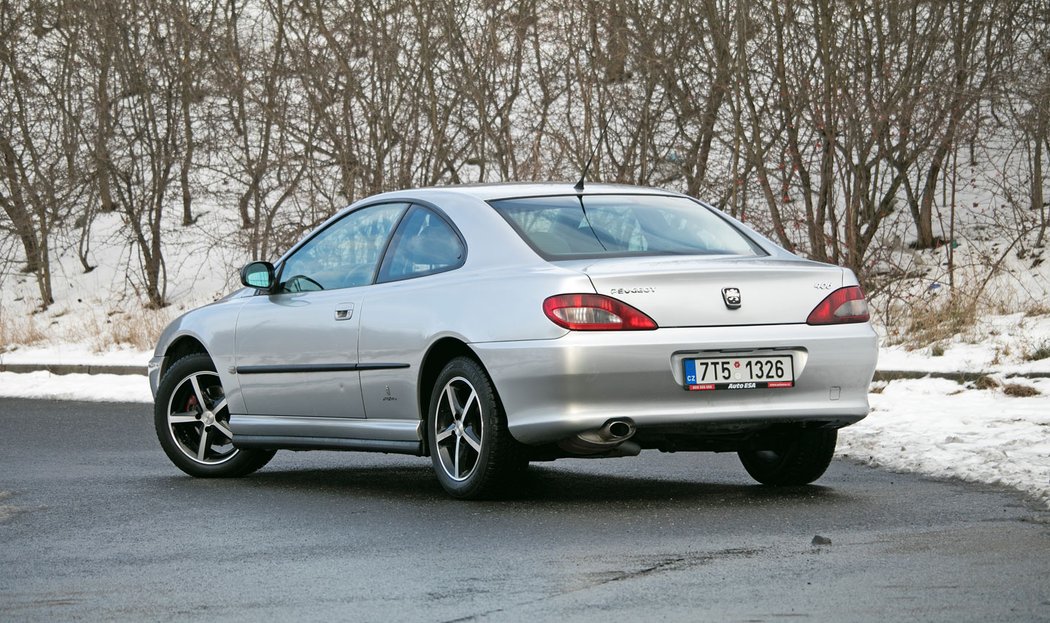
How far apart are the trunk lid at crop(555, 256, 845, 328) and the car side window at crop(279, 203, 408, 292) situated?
1.45 metres

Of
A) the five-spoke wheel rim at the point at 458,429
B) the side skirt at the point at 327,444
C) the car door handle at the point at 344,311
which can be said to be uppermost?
the car door handle at the point at 344,311

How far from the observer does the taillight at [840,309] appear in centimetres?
733

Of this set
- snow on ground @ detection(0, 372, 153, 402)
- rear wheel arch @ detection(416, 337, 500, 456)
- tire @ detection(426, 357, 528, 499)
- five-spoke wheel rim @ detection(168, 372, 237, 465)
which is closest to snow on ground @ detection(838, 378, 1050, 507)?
tire @ detection(426, 357, 528, 499)

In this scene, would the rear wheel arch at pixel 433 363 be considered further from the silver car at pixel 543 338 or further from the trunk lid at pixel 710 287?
the trunk lid at pixel 710 287

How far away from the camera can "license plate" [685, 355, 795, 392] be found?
23.0ft

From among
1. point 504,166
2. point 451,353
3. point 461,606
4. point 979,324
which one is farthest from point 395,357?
point 504,166

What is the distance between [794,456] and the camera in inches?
319

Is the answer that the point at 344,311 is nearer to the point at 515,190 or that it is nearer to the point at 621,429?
the point at 515,190

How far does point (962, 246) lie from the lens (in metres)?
20.5

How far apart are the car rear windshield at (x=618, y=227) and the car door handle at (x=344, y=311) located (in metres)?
0.93

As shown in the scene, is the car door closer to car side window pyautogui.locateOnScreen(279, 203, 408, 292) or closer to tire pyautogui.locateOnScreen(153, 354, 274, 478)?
car side window pyautogui.locateOnScreen(279, 203, 408, 292)

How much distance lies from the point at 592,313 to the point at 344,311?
68.7 inches

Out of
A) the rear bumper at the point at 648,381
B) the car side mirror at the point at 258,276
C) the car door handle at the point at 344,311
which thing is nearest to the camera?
the rear bumper at the point at 648,381

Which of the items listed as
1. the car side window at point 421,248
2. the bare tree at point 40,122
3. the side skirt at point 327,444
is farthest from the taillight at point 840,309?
the bare tree at point 40,122
